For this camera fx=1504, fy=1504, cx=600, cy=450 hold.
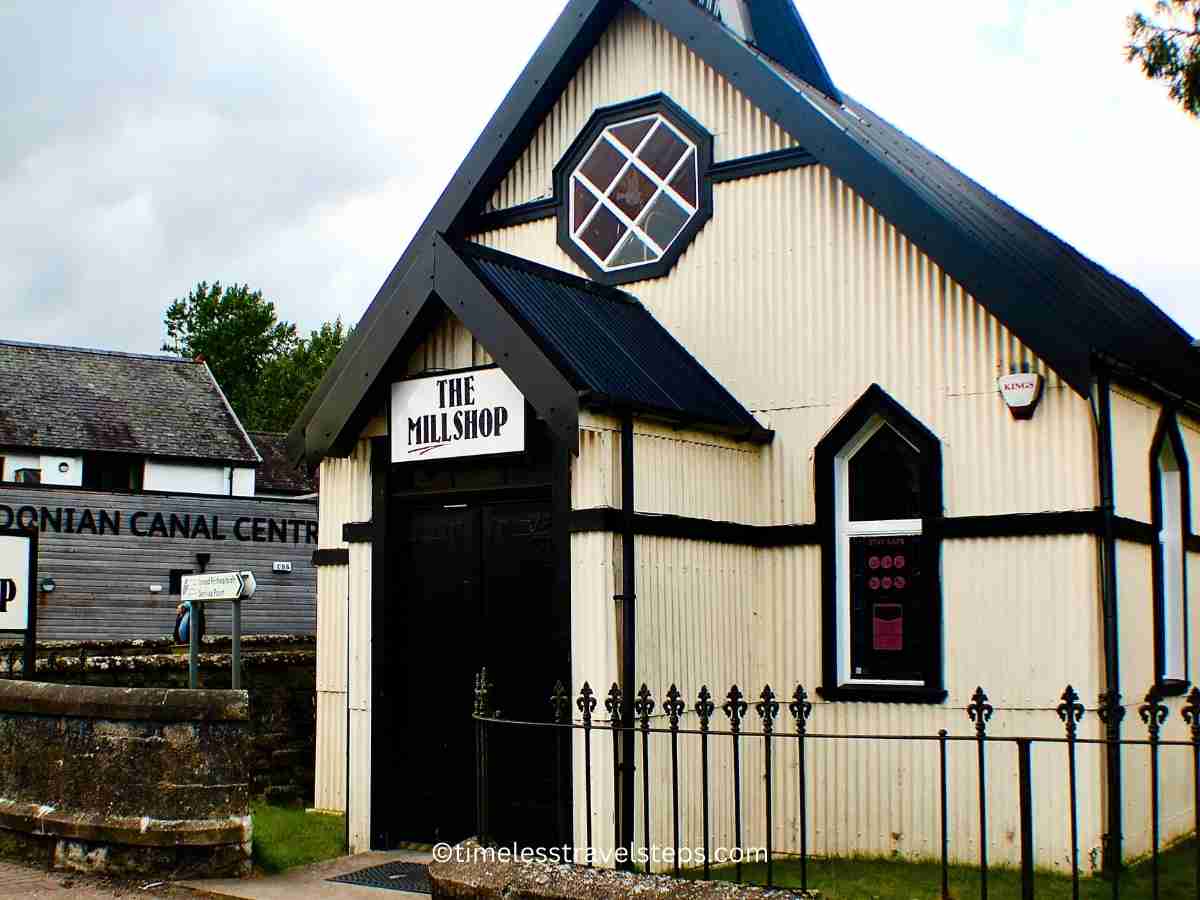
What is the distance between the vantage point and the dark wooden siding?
34.6m

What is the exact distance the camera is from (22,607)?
527 inches

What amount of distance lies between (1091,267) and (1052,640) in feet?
22.8

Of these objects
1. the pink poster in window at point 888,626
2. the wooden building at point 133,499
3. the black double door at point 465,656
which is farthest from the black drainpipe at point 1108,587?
the wooden building at point 133,499

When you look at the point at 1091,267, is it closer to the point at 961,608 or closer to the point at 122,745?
the point at 961,608

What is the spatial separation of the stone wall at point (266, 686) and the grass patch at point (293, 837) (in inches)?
42.6

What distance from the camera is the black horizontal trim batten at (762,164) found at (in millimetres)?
12654

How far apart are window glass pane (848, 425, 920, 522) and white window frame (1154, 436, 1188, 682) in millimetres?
2339

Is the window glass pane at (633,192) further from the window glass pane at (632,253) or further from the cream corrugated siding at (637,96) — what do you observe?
the cream corrugated siding at (637,96)

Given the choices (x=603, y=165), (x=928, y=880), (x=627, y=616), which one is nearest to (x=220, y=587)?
(x=627, y=616)

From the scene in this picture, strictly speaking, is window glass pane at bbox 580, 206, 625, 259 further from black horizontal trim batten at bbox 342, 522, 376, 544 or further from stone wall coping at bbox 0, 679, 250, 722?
stone wall coping at bbox 0, 679, 250, 722

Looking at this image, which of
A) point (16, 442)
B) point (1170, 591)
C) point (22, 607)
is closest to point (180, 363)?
point (16, 442)

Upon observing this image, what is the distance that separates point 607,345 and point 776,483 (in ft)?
6.21

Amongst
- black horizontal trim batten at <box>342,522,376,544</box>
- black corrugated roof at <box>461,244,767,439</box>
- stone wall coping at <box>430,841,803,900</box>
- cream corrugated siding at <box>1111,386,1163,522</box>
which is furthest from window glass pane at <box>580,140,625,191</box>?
stone wall coping at <box>430,841,803,900</box>

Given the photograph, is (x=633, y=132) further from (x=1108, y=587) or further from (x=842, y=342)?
(x=1108, y=587)
